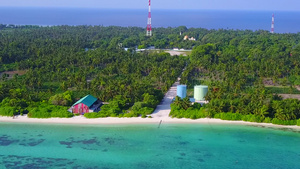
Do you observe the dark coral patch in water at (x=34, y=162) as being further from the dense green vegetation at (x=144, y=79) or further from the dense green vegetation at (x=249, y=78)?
the dense green vegetation at (x=249, y=78)

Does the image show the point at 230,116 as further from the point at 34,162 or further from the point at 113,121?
the point at 34,162

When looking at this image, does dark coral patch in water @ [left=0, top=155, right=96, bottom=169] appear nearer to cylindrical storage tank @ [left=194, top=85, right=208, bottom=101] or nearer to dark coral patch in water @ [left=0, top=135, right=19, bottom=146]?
dark coral patch in water @ [left=0, top=135, right=19, bottom=146]

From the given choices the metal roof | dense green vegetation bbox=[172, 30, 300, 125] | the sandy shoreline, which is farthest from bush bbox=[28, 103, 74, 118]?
dense green vegetation bbox=[172, 30, 300, 125]

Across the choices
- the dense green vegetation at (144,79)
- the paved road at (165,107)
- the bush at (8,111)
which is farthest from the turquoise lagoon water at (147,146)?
the dense green vegetation at (144,79)

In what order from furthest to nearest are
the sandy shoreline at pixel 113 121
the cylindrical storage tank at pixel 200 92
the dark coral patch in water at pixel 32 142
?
the cylindrical storage tank at pixel 200 92 < the sandy shoreline at pixel 113 121 < the dark coral patch in water at pixel 32 142

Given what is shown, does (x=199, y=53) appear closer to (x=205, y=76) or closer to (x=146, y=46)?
(x=205, y=76)

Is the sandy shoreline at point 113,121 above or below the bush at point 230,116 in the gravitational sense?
below

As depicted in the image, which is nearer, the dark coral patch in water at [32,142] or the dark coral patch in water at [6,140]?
the dark coral patch in water at [32,142]

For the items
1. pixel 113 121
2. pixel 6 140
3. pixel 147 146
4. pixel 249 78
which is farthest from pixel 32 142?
pixel 249 78

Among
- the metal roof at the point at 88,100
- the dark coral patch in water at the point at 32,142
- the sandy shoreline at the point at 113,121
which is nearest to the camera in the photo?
the dark coral patch in water at the point at 32,142
